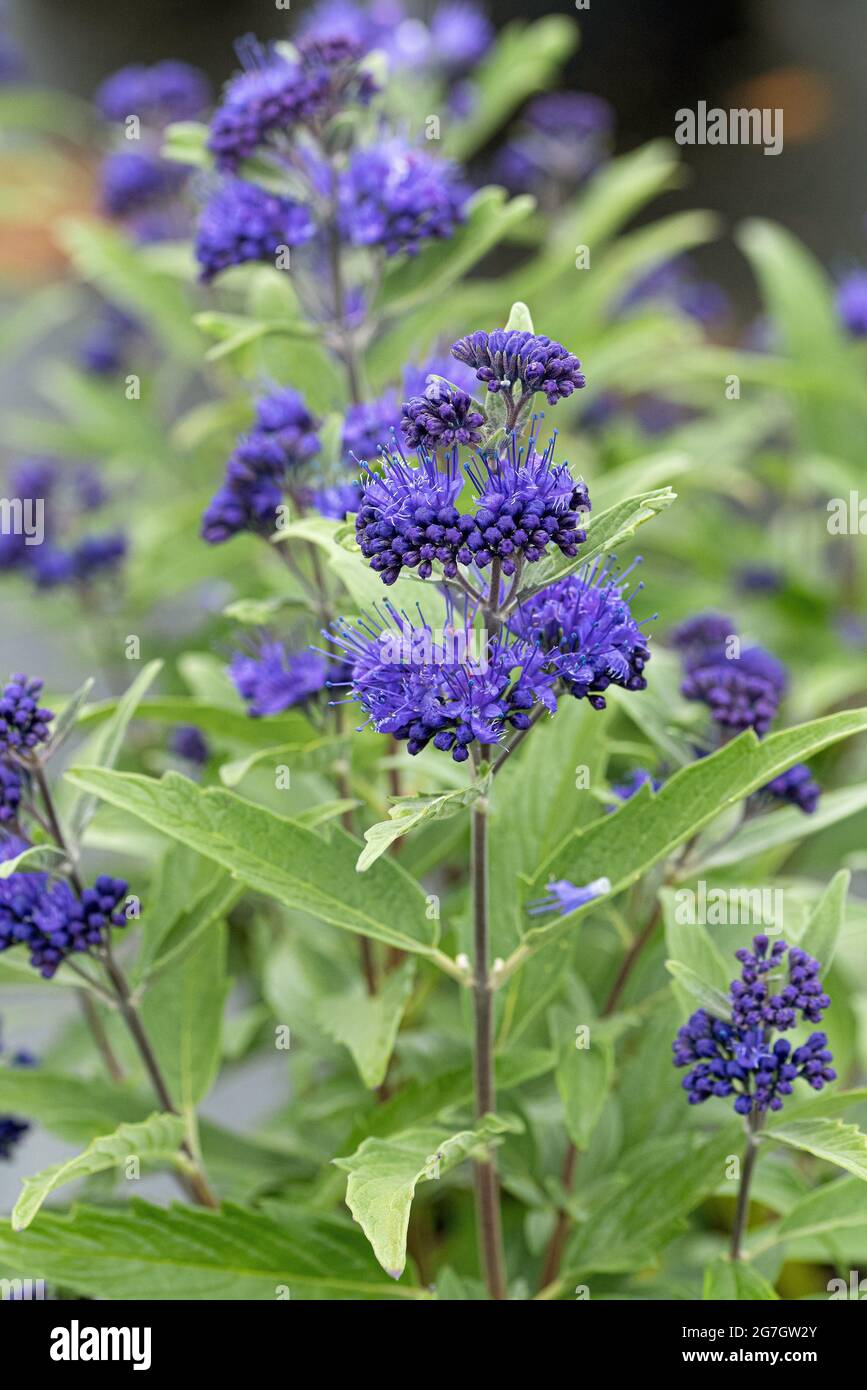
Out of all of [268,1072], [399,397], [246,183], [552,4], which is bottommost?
[268,1072]

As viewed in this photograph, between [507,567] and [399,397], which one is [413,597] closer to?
[507,567]

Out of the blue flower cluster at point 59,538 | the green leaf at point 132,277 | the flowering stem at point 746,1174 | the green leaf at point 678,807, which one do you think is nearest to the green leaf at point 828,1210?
the flowering stem at point 746,1174

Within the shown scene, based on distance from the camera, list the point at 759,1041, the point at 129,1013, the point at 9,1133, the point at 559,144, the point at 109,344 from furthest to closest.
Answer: the point at 109,344 < the point at 559,144 < the point at 9,1133 < the point at 129,1013 < the point at 759,1041

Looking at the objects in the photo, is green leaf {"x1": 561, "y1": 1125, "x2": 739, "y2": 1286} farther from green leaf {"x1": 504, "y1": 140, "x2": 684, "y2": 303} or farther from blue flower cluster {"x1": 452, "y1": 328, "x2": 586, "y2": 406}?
green leaf {"x1": 504, "y1": 140, "x2": 684, "y2": 303}

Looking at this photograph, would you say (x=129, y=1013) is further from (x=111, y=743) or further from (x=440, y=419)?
(x=440, y=419)

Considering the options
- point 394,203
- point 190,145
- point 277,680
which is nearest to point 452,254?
point 394,203

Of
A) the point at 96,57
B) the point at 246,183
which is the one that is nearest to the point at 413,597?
the point at 246,183

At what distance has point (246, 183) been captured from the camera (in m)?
1.03

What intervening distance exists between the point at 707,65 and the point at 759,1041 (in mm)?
2956

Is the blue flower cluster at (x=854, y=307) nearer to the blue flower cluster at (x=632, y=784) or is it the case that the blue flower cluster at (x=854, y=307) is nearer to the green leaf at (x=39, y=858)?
the blue flower cluster at (x=632, y=784)

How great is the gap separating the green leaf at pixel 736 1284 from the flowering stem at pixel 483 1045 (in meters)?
0.13

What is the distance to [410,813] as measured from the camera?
657 mm

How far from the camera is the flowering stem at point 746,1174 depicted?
0.76 m
